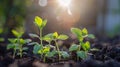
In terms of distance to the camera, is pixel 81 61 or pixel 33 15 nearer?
pixel 81 61

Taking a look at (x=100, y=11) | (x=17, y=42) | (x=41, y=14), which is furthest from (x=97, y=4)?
(x=17, y=42)

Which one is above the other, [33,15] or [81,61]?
[33,15]

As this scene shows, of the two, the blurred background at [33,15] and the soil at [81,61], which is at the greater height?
the blurred background at [33,15]

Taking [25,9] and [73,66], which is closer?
[73,66]

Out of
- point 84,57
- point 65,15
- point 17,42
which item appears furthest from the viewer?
point 65,15

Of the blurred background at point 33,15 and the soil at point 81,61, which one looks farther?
the blurred background at point 33,15

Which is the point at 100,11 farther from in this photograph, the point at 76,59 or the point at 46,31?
the point at 76,59

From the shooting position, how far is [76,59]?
1.63 metres

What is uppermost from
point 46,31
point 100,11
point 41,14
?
point 100,11

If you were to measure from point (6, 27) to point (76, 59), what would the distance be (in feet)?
6.10

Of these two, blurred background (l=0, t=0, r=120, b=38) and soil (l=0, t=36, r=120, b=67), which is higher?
blurred background (l=0, t=0, r=120, b=38)

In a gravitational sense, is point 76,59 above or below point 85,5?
below

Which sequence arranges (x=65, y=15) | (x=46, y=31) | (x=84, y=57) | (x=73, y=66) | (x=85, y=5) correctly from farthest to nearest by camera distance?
(x=85, y=5), (x=46, y=31), (x=65, y=15), (x=84, y=57), (x=73, y=66)

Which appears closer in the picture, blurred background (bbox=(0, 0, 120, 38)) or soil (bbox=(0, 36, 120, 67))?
soil (bbox=(0, 36, 120, 67))
